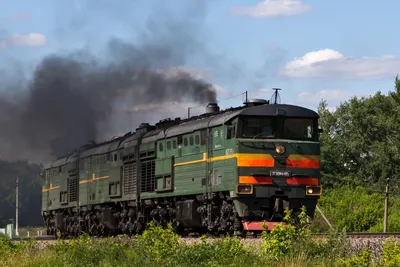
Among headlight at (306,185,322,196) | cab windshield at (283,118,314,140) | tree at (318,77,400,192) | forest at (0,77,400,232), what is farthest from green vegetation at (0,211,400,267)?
tree at (318,77,400,192)

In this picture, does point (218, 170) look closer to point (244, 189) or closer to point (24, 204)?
point (244, 189)

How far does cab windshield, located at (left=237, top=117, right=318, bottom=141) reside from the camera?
26.7 meters

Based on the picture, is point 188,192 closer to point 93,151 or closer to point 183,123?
point 183,123

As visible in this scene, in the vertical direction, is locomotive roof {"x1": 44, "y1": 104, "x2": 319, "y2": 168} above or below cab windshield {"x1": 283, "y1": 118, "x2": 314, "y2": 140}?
above

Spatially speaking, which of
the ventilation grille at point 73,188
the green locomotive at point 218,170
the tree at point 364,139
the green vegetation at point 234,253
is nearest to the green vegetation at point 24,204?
the tree at point 364,139

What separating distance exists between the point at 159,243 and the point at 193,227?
35.4 ft

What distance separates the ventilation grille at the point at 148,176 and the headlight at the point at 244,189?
7688 mm

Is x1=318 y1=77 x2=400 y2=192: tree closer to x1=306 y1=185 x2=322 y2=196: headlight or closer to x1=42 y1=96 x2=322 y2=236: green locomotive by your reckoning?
x1=42 y1=96 x2=322 y2=236: green locomotive

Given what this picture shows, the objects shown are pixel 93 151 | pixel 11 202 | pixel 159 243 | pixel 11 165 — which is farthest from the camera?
pixel 11 202

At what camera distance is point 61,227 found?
4669 cm

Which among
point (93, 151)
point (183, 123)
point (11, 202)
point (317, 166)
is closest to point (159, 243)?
point (317, 166)

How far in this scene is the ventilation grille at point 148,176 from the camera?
1318 inches

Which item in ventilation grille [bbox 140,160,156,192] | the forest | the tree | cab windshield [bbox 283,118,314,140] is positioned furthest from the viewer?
the tree

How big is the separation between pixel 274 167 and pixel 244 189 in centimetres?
128
